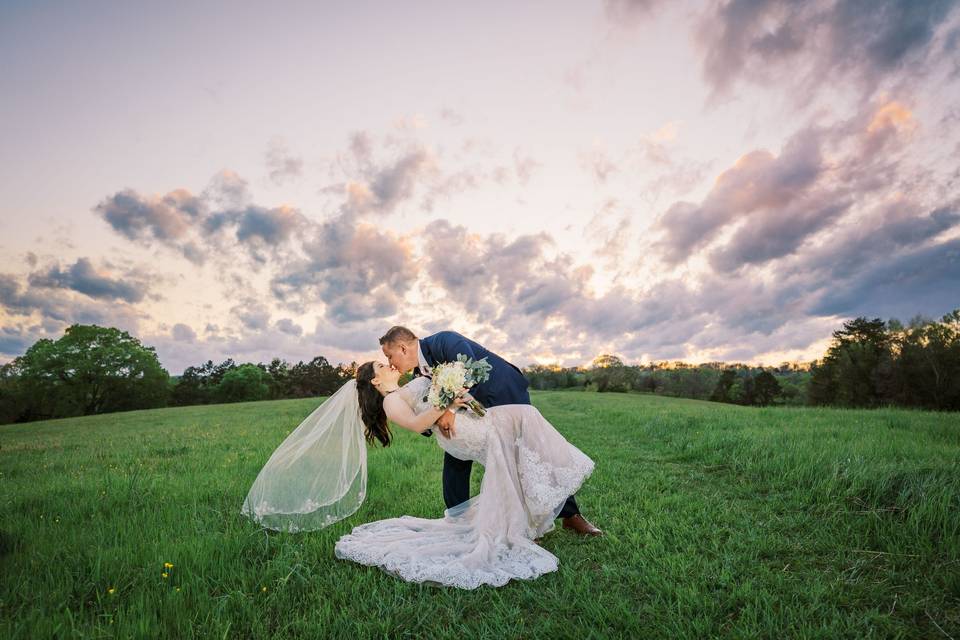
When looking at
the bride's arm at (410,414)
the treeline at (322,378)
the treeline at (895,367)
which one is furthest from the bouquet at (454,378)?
the treeline at (895,367)

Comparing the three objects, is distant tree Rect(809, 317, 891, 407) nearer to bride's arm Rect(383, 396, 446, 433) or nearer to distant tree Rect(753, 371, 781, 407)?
distant tree Rect(753, 371, 781, 407)

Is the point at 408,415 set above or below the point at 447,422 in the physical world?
A: above

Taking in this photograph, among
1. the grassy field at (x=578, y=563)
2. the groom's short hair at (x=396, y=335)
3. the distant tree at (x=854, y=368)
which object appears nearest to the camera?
the grassy field at (x=578, y=563)

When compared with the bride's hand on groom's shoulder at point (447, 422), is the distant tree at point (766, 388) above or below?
below

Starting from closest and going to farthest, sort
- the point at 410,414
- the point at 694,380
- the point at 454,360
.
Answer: the point at 410,414, the point at 454,360, the point at 694,380

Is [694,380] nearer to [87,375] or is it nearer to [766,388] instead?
[766,388]

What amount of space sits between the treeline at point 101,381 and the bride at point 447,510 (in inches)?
1937

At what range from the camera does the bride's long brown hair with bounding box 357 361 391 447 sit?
20.8 ft

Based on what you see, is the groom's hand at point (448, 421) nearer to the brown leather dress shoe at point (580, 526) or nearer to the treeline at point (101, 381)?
the brown leather dress shoe at point (580, 526)

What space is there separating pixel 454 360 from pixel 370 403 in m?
1.38

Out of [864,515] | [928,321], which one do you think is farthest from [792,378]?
[864,515]

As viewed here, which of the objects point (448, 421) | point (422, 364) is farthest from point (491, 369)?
point (422, 364)

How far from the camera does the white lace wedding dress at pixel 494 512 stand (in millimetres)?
4637

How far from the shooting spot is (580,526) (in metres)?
5.70
